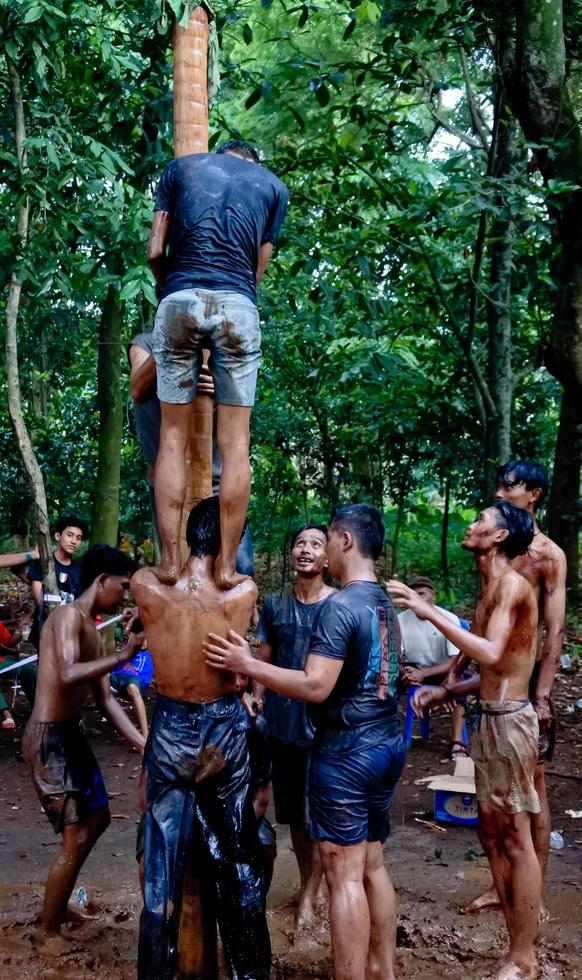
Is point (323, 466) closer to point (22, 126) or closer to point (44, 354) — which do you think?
point (44, 354)

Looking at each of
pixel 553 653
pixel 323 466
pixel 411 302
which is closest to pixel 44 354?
pixel 323 466

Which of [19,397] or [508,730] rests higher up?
[19,397]

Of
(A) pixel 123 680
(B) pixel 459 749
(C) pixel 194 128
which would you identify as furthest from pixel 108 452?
(C) pixel 194 128

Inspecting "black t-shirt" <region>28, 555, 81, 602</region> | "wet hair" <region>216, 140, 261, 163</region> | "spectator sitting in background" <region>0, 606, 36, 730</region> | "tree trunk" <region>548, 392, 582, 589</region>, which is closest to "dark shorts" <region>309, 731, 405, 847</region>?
"wet hair" <region>216, 140, 261, 163</region>

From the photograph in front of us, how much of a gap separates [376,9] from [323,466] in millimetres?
8405

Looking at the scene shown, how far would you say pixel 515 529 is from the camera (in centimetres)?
477

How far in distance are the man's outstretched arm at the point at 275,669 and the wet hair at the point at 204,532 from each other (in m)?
0.35

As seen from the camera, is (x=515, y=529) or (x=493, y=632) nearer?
(x=493, y=632)

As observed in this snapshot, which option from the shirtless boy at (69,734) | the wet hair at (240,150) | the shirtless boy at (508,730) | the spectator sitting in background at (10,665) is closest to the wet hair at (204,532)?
the shirtless boy at (69,734)

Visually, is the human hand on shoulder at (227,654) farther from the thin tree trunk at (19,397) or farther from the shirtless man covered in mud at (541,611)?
the thin tree trunk at (19,397)

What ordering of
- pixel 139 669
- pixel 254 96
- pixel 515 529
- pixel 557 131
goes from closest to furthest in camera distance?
1. pixel 515 529
2. pixel 254 96
3. pixel 557 131
4. pixel 139 669

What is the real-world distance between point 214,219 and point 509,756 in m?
2.92

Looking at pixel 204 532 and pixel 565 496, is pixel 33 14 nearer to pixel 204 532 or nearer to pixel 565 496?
pixel 204 532

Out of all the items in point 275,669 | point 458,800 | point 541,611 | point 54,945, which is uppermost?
point 541,611
